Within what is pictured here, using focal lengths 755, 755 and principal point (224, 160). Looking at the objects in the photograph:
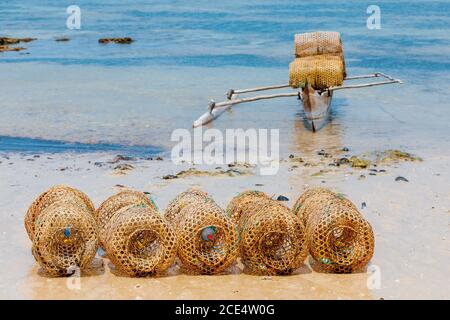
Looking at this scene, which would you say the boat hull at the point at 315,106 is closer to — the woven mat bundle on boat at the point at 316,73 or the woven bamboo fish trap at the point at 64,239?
the woven mat bundle on boat at the point at 316,73

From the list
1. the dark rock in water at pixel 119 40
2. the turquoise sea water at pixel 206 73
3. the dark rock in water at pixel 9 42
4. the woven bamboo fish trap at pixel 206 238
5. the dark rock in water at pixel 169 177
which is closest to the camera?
the woven bamboo fish trap at pixel 206 238

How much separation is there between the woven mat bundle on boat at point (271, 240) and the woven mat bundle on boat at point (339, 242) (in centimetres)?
18

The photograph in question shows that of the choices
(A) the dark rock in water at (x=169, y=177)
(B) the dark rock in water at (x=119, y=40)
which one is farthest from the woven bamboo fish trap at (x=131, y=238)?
(B) the dark rock in water at (x=119, y=40)

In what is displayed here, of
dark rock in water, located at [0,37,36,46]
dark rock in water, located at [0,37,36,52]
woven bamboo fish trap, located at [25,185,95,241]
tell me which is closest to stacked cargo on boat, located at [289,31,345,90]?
woven bamboo fish trap, located at [25,185,95,241]

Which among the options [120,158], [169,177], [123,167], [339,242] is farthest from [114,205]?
[120,158]

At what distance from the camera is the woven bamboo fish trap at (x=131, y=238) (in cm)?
862

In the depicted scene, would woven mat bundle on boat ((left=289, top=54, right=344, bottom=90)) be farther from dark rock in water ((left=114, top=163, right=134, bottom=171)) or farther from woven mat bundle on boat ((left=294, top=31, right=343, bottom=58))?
dark rock in water ((left=114, top=163, right=134, bottom=171))

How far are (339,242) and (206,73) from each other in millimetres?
21203

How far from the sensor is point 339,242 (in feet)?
29.9

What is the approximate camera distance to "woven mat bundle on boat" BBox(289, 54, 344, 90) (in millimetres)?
17562

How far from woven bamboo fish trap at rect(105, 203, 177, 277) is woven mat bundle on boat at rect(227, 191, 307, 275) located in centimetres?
88

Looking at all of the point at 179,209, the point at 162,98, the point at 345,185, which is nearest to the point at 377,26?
the point at 162,98

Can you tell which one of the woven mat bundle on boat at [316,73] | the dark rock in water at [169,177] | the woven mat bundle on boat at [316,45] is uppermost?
the woven mat bundle on boat at [316,45]

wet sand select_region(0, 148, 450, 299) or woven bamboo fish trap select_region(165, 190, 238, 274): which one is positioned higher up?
woven bamboo fish trap select_region(165, 190, 238, 274)
